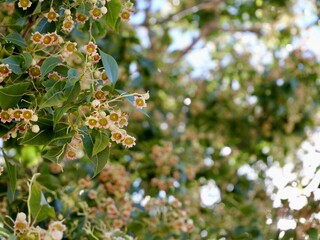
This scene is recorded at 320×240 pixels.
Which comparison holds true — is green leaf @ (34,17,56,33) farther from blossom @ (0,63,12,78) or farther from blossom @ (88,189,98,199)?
blossom @ (88,189,98,199)

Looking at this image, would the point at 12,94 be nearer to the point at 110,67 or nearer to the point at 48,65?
the point at 48,65

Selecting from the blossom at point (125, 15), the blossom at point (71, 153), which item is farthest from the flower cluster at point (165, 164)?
the blossom at point (71, 153)

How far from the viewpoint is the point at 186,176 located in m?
2.83

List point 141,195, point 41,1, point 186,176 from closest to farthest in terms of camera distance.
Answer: point 41,1, point 141,195, point 186,176

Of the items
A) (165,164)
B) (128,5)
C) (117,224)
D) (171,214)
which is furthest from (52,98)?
(165,164)

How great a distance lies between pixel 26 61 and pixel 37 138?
17 centimetres

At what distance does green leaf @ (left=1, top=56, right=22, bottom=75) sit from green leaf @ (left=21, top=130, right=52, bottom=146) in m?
0.14

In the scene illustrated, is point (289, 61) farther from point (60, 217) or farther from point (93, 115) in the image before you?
point (93, 115)

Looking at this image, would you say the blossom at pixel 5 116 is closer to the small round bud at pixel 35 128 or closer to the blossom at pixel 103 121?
the small round bud at pixel 35 128

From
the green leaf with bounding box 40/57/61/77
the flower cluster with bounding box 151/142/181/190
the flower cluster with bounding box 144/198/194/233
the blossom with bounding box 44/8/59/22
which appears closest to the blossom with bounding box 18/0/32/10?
the blossom with bounding box 44/8/59/22

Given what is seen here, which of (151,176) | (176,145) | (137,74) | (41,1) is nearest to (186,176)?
(151,176)

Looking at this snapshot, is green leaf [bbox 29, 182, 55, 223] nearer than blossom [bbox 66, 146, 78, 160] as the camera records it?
Yes

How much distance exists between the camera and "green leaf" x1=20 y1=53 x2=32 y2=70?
152 centimetres

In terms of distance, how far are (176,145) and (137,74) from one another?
15.0 inches
